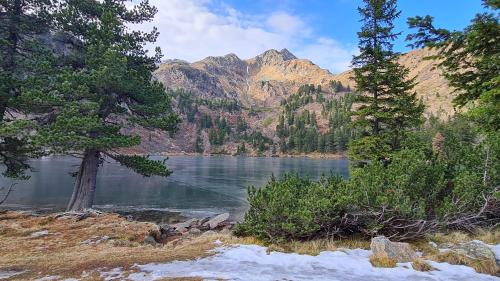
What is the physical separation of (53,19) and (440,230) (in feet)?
84.2

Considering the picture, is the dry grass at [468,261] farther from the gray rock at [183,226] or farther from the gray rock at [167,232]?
the gray rock at [183,226]

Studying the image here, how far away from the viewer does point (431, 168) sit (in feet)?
50.6

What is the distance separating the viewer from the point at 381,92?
25.1m

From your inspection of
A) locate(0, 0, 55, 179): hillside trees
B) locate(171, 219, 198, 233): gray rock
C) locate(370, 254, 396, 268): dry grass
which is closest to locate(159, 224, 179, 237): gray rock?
locate(171, 219, 198, 233): gray rock

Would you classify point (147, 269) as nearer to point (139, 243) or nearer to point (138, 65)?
point (139, 243)

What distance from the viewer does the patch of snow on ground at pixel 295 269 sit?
9.40 meters

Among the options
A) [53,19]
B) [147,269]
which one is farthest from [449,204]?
[53,19]

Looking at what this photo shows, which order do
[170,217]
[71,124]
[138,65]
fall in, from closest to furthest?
1. [71,124]
2. [138,65]
3. [170,217]

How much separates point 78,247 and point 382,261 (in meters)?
11.2

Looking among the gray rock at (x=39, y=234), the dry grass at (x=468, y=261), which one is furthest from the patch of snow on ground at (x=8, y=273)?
the dry grass at (x=468, y=261)

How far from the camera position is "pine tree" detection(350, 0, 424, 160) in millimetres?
23875

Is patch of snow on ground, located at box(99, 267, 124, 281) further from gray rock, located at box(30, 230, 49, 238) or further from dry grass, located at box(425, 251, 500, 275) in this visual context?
dry grass, located at box(425, 251, 500, 275)

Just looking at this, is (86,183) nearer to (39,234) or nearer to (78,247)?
(39,234)

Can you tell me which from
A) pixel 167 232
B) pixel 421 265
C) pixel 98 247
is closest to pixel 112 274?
pixel 98 247
